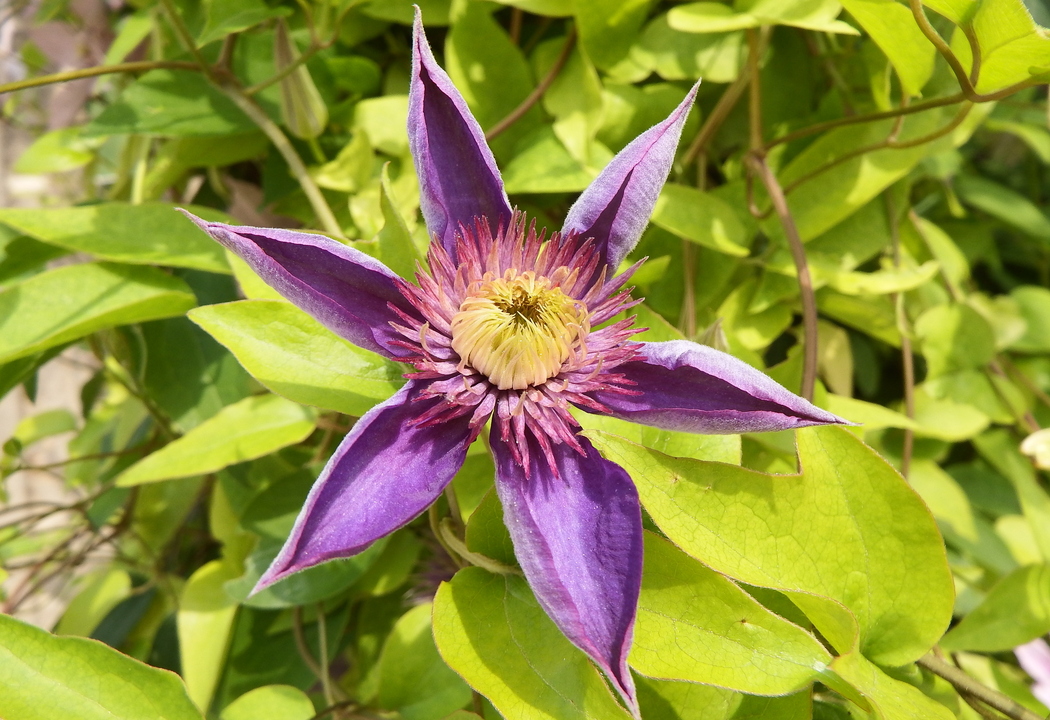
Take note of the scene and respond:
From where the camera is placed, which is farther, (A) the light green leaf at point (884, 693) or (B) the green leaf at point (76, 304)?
A: (B) the green leaf at point (76, 304)

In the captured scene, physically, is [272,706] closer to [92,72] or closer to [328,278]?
[328,278]

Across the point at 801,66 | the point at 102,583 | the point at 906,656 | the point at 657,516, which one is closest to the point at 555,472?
the point at 657,516

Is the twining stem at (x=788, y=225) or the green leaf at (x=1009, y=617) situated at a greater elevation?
the twining stem at (x=788, y=225)

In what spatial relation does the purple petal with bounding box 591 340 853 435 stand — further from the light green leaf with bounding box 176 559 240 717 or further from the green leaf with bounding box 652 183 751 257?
the light green leaf with bounding box 176 559 240 717

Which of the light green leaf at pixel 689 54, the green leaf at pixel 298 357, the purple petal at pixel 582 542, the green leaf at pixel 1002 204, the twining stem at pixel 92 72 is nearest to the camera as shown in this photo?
the purple petal at pixel 582 542

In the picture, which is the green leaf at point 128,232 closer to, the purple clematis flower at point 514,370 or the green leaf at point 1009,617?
the purple clematis flower at point 514,370

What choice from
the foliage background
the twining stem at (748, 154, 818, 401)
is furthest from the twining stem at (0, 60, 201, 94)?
the twining stem at (748, 154, 818, 401)

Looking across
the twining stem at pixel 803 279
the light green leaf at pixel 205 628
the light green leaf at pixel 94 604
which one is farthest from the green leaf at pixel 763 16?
the light green leaf at pixel 94 604

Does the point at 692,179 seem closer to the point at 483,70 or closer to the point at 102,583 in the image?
the point at 483,70
